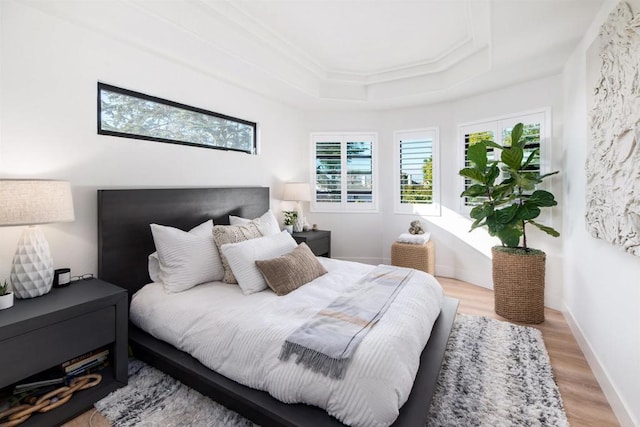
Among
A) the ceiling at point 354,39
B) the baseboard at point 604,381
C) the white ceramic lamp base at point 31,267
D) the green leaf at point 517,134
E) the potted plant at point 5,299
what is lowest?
the baseboard at point 604,381

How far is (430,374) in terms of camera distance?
5.53ft

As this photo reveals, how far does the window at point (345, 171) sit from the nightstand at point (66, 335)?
333cm

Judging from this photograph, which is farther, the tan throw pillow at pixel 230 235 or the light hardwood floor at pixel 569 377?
the tan throw pillow at pixel 230 235

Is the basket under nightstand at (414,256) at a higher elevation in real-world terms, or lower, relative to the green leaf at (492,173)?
lower

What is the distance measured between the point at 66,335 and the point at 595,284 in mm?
3521

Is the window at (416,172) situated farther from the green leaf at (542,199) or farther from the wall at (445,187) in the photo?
the green leaf at (542,199)

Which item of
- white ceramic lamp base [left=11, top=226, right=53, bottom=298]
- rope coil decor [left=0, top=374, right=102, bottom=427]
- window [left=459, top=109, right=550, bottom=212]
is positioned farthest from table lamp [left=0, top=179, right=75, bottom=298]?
window [left=459, top=109, right=550, bottom=212]

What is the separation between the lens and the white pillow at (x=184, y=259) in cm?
232

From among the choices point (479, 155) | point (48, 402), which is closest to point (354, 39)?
point (479, 155)

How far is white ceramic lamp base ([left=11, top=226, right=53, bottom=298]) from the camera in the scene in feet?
5.89

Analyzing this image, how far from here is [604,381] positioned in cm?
196

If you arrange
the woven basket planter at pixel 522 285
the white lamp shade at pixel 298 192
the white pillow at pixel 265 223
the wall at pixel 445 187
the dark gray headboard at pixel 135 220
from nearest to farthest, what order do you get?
the dark gray headboard at pixel 135 220, the woven basket planter at pixel 522 285, the white pillow at pixel 265 223, the wall at pixel 445 187, the white lamp shade at pixel 298 192

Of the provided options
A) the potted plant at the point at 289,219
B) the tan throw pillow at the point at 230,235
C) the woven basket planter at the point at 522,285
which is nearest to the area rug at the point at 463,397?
the woven basket planter at the point at 522,285

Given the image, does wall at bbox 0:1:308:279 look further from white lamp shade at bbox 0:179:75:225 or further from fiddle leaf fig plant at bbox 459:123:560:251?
fiddle leaf fig plant at bbox 459:123:560:251
